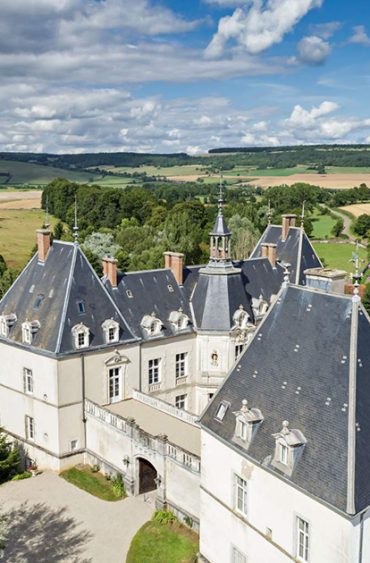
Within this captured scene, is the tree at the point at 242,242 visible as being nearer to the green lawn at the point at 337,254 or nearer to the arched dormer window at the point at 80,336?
the green lawn at the point at 337,254

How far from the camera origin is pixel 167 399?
4097 centimetres

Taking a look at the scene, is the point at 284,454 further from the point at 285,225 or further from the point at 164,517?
the point at 285,225

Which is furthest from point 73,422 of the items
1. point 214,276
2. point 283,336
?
point 283,336

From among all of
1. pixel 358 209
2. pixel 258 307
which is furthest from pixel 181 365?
pixel 358 209

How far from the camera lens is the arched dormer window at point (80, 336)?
3506 centimetres

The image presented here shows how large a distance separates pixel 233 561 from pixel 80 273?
804 inches

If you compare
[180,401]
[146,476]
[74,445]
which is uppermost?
[180,401]

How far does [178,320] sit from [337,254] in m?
72.4

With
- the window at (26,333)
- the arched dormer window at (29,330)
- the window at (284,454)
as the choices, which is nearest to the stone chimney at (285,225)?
the arched dormer window at (29,330)

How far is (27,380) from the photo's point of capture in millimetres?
36875

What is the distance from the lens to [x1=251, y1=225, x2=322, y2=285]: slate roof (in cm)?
4975

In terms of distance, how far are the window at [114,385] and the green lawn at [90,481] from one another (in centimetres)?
470

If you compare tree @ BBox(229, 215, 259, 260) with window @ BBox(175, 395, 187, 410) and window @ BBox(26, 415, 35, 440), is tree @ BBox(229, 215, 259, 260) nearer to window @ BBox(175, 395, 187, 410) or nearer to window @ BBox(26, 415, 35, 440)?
window @ BBox(175, 395, 187, 410)

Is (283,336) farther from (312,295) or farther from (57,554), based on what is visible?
(57,554)
